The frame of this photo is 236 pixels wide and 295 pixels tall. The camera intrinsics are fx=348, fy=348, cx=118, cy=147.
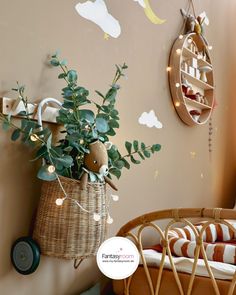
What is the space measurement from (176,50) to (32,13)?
1.02 meters

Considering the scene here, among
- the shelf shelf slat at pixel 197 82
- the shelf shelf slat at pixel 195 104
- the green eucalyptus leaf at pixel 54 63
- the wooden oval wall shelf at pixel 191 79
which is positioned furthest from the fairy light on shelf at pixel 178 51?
the green eucalyptus leaf at pixel 54 63

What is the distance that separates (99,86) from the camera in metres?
1.44

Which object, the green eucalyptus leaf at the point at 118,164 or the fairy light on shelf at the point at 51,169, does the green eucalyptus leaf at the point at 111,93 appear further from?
the fairy light on shelf at the point at 51,169

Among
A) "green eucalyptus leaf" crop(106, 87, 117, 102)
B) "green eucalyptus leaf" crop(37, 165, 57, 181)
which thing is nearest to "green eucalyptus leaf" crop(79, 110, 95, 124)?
"green eucalyptus leaf" crop(106, 87, 117, 102)

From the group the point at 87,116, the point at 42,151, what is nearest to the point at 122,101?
the point at 87,116

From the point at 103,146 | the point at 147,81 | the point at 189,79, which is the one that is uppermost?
the point at 189,79

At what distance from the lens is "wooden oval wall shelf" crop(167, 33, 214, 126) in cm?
195

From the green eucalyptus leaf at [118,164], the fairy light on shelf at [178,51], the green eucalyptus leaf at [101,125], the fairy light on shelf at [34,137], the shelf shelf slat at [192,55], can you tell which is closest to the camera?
the fairy light on shelf at [34,137]

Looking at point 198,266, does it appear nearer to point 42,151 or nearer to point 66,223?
point 66,223

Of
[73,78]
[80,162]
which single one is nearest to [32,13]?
[73,78]

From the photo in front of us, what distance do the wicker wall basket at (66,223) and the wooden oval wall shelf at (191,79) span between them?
3.50 ft

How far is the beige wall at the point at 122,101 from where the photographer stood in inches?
42.6

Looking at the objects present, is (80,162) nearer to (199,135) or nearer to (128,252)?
(128,252)

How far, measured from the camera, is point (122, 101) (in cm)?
158
